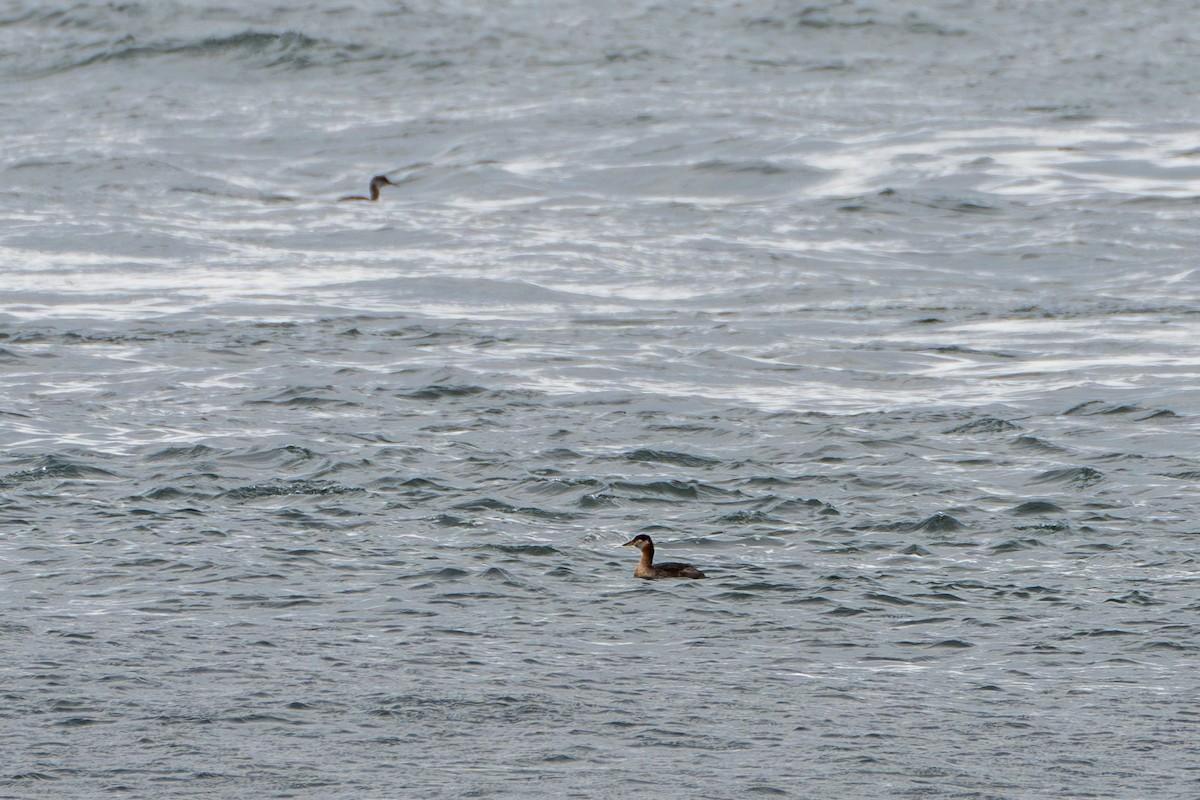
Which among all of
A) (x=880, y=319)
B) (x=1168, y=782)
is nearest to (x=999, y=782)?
(x=1168, y=782)

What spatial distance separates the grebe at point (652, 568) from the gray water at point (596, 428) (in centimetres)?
12

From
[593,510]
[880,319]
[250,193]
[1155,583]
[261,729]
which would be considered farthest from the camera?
[250,193]

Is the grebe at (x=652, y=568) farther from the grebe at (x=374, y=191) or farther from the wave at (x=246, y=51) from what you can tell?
the wave at (x=246, y=51)

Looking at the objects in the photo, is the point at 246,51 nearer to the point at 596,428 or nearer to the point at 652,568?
the point at 596,428

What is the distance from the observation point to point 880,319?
72.3 ft

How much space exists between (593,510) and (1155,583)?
4214 mm

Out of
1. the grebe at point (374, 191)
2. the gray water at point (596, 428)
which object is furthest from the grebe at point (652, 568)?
the grebe at point (374, 191)

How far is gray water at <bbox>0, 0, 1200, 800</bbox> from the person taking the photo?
32.8 feet

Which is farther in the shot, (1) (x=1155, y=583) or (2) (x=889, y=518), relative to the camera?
(2) (x=889, y=518)

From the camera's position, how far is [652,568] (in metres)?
12.7

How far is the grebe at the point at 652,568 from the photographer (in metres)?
12.6

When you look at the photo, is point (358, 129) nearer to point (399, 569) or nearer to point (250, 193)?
point (250, 193)

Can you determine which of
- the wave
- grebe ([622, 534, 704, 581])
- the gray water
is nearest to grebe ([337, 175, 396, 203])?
the gray water

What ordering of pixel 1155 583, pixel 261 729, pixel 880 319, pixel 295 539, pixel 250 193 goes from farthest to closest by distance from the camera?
pixel 250 193, pixel 880 319, pixel 295 539, pixel 1155 583, pixel 261 729
